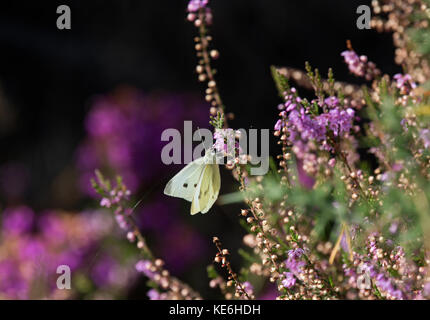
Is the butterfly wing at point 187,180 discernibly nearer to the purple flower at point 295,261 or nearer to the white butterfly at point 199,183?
the white butterfly at point 199,183

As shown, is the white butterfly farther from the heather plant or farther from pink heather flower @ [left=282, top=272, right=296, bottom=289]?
pink heather flower @ [left=282, top=272, right=296, bottom=289]

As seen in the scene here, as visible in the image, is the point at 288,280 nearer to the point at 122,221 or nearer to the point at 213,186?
the point at 213,186

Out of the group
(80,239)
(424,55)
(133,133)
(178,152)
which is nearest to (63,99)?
(133,133)

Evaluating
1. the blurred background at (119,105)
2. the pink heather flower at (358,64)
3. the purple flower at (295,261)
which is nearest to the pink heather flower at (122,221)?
the purple flower at (295,261)

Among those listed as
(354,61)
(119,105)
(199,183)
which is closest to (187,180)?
(199,183)

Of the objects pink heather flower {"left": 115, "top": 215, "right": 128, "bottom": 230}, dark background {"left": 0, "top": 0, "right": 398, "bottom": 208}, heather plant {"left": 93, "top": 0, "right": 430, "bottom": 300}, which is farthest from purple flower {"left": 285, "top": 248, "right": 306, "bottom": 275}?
dark background {"left": 0, "top": 0, "right": 398, "bottom": 208}
